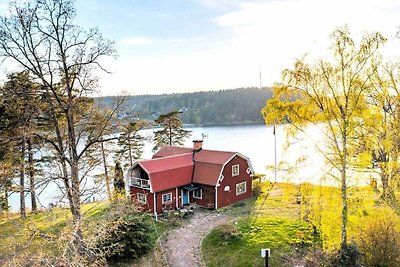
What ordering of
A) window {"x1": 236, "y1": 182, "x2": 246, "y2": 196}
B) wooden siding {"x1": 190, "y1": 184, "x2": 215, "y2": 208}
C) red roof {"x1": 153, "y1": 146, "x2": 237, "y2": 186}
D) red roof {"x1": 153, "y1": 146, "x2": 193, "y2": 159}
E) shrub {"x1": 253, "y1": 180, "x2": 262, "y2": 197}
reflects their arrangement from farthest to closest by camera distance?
red roof {"x1": 153, "y1": 146, "x2": 193, "y2": 159}, shrub {"x1": 253, "y1": 180, "x2": 262, "y2": 197}, window {"x1": 236, "y1": 182, "x2": 246, "y2": 196}, red roof {"x1": 153, "y1": 146, "x2": 237, "y2": 186}, wooden siding {"x1": 190, "y1": 184, "x2": 215, "y2": 208}

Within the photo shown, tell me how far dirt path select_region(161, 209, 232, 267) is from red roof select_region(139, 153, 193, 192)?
2523 millimetres

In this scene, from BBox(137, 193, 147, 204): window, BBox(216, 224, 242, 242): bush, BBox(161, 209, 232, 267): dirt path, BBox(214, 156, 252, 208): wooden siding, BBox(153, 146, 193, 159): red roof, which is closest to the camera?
BBox(161, 209, 232, 267): dirt path

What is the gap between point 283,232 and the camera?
18.9 meters

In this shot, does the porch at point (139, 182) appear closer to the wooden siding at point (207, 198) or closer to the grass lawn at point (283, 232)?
the wooden siding at point (207, 198)

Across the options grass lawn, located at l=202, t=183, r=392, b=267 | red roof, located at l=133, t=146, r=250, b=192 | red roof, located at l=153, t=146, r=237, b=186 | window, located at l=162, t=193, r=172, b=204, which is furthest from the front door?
grass lawn, located at l=202, t=183, r=392, b=267

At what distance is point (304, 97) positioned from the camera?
45.8 ft

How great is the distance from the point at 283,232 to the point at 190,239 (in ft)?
16.3

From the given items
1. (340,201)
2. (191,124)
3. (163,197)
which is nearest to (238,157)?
(163,197)

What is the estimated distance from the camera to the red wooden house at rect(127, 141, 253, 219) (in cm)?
2297

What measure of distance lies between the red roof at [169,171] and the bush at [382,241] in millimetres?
12659

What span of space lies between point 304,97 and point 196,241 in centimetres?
951

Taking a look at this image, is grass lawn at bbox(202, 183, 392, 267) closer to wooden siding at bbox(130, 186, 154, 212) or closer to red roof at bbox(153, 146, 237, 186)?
red roof at bbox(153, 146, 237, 186)

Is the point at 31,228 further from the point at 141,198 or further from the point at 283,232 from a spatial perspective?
the point at 283,232

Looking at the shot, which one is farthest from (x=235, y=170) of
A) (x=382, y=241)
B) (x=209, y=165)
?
(x=382, y=241)
